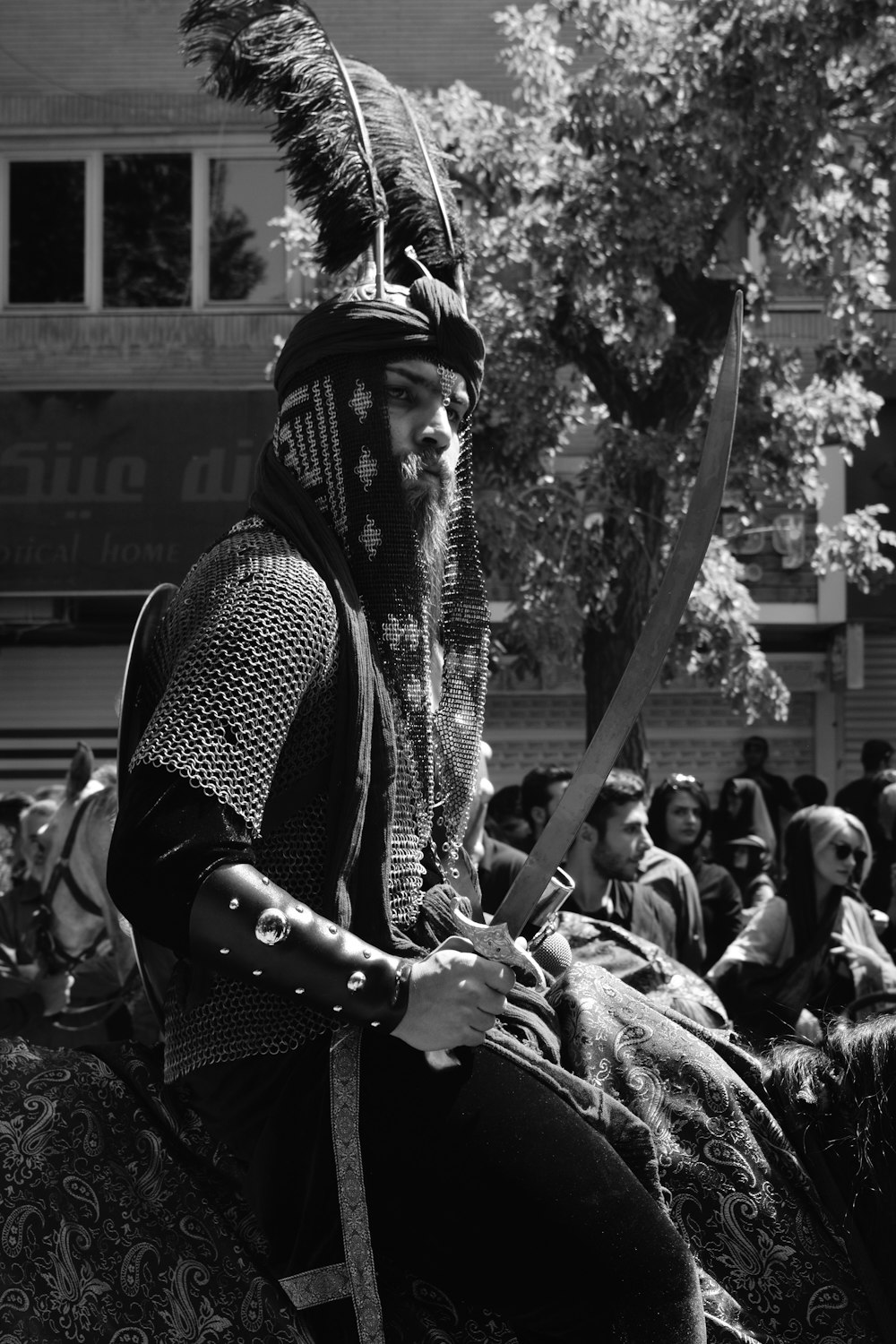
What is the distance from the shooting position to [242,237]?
1569cm

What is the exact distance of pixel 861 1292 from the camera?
2492 millimetres

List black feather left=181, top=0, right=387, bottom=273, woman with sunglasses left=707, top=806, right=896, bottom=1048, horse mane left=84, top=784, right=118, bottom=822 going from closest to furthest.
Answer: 1. black feather left=181, top=0, right=387, bottom=273
2. woman with sunglasses left=707, top=806, right=896, bottom=1048
3. horse mane left=84, top=784, right=118, bottom=822

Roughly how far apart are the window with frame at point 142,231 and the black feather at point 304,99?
12.5 metres

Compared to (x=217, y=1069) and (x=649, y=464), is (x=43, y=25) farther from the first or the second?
(x=217, y=1069)

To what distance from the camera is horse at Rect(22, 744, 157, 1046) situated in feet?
22.8

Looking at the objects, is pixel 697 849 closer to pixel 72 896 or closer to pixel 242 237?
pixel 72 896

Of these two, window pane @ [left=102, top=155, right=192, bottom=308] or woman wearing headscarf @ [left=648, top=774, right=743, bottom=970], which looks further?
window pane @ [left=102, top=155, right=192, bottom=308]

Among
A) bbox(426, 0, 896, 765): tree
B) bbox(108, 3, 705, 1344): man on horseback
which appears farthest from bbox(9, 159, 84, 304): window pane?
bbox(108, 3, 705, 1344): man on horseback

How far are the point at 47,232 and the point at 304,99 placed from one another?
13544mm

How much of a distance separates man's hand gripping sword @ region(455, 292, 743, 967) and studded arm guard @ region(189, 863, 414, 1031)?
16cm

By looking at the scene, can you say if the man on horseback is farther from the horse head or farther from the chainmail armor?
the horse head

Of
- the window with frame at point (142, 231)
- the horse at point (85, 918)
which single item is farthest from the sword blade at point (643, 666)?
the window with frame at point (142, 231)

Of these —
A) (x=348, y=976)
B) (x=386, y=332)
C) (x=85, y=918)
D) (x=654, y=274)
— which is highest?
(x=654, y=274)

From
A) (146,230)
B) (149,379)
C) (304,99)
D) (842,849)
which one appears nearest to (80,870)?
(842,849)
